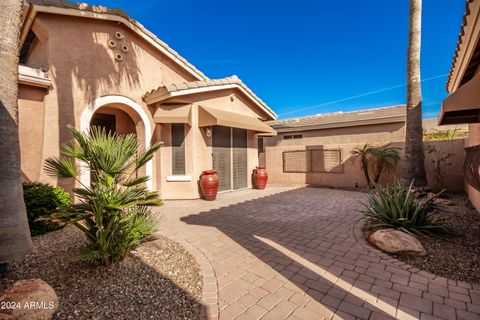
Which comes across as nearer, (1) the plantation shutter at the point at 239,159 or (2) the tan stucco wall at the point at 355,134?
(1) the plantation shutter at the point at 239,159

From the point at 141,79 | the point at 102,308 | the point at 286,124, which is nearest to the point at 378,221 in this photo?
the point at 102,308

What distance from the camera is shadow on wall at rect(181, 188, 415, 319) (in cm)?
341

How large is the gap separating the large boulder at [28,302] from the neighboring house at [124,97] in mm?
7572

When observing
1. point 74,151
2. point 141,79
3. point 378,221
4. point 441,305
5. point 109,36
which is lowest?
point 441,305

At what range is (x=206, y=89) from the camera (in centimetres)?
1136

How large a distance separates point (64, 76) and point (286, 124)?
19.1 metres

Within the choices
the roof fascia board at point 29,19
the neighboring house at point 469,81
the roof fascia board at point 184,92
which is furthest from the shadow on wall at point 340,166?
the roof fascia board at point 29,19

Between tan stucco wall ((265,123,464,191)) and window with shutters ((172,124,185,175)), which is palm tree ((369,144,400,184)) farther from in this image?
window with shutters ((172,124,185,175))

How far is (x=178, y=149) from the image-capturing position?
36.5 feet

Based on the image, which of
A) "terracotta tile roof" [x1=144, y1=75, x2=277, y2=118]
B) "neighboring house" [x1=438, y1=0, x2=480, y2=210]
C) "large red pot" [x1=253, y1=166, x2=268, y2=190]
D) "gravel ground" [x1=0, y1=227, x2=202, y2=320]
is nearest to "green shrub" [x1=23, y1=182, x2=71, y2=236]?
"gravel ground" [x1=0, y1=227, x2=202, y2=320]

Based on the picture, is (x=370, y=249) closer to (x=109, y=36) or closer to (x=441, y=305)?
(x=441, y=305)

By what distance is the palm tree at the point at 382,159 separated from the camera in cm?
1263

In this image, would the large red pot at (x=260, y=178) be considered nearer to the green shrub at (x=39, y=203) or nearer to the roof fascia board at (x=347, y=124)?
the roof fascia board at (x=347, y=124)

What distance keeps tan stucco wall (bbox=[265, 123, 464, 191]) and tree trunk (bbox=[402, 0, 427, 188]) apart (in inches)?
109
